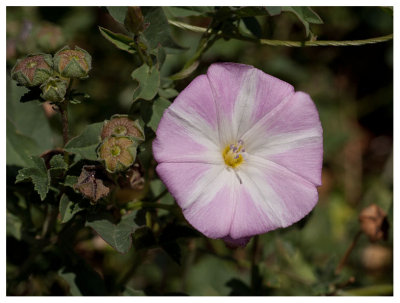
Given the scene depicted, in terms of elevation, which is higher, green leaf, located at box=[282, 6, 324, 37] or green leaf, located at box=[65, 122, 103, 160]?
A: green leaf, located at box=[282, 6, 324, 37]

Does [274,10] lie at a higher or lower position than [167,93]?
higher

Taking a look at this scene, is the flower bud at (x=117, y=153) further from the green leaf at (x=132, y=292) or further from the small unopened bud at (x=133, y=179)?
the green leaf at (x=132, y=292)

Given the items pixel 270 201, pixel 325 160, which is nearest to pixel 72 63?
pixel 270 201

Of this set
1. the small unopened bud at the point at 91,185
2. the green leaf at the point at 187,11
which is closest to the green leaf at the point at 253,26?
the green leaf at the point at 187,11

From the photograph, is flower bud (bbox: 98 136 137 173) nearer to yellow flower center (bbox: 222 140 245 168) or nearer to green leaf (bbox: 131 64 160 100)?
green leaf (bbox: 131 64 160 100)

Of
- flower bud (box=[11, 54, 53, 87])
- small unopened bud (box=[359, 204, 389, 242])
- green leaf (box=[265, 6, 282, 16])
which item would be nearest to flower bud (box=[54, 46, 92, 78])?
flower bud (box=[11, 54, 53, 87])

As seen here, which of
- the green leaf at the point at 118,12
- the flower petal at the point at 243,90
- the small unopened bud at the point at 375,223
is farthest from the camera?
the small unopened bud at the point at 375,223

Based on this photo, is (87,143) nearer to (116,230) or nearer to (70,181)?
(70,181)
